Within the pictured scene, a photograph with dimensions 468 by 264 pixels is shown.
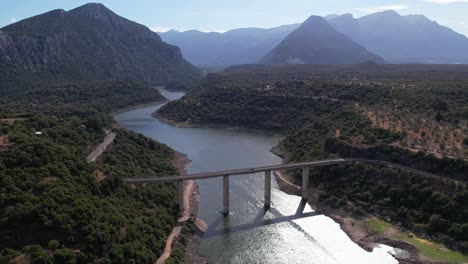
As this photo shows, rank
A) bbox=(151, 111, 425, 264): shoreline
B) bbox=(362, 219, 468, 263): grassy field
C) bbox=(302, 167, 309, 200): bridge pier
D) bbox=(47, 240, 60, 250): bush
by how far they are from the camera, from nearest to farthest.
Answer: bbox=(47, 240, 60, 250): bush < bbox=(362, 219, 468, 263): grassy field < bbox=(151, 111, 425, 264): shoreline < bbox=(302, 167, 309, 200): bridge pier

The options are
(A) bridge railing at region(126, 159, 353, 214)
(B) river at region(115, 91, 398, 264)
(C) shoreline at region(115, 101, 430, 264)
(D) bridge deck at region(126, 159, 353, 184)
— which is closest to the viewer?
(C) shoreline at region(115, 101, 430, 264)

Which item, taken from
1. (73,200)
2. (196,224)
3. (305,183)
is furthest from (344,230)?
(73,200)

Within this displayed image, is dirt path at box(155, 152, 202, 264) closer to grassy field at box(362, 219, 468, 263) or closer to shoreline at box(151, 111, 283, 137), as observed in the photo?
grassy field at box(362, 219, 468, 263)

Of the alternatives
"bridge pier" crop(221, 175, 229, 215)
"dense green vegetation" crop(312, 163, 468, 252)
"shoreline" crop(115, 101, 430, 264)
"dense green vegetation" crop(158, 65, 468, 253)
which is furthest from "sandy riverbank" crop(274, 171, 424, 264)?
"bridge pier" crop(221, 175, 229, 215)

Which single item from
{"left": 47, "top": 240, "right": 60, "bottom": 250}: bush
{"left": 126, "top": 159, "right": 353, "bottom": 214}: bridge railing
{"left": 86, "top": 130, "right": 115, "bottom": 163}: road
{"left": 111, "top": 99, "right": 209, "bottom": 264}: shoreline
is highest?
{"left": 86, "top": 130, "right": 115, "bottom": 163}: road

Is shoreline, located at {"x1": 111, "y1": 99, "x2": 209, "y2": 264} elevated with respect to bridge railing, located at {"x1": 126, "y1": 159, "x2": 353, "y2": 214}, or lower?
lower

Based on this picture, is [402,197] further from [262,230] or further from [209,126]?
[209,126]

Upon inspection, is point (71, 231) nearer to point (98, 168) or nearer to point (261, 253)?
point (98, 168)

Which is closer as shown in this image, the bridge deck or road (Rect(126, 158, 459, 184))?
the bridge deck

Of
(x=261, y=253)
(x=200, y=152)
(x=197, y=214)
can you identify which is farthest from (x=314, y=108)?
(x=261, y=253)
